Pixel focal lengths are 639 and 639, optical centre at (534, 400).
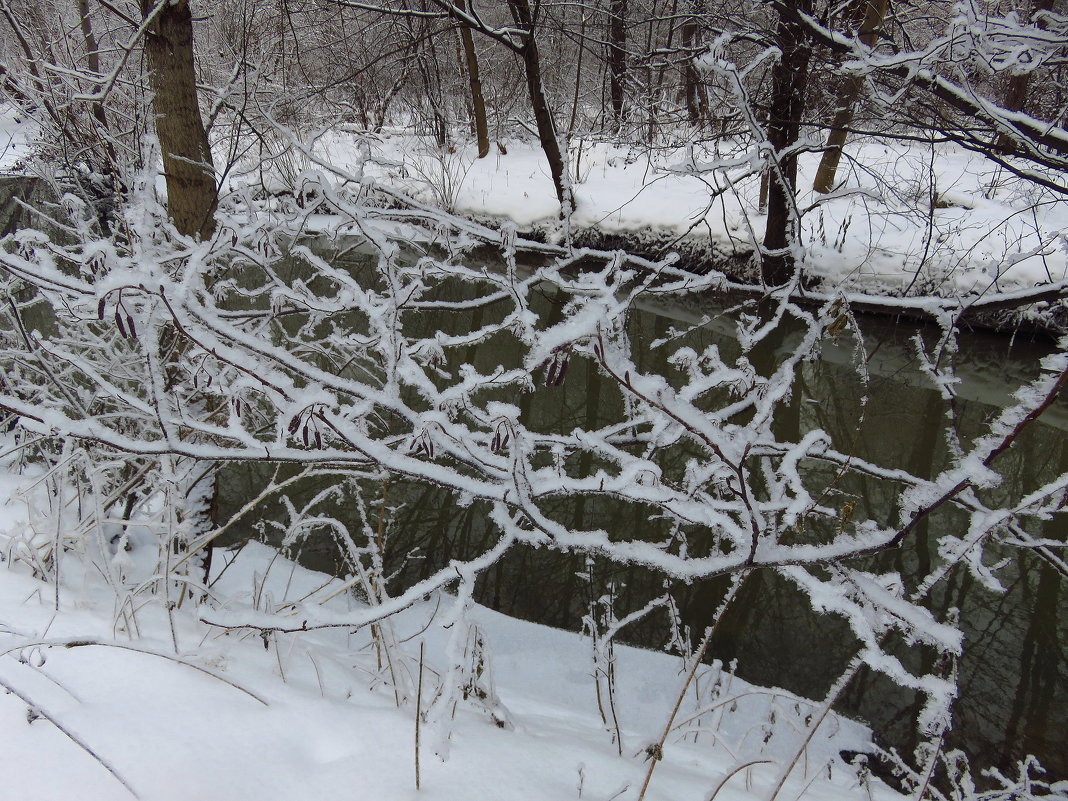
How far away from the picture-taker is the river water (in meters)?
3.13

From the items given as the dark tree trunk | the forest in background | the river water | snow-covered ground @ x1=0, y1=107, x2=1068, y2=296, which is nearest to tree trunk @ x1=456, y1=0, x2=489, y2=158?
snow-covered ground @ x1=0, y1=107, x2=1068, y2=296

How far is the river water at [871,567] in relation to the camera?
313cm

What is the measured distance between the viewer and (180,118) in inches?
104

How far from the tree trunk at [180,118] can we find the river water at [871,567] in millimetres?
1553

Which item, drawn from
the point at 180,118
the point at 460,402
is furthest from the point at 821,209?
the point at 460,402

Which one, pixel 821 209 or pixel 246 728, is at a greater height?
pixel 821 209

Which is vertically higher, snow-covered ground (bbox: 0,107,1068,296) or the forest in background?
snow-covered ground (bbox: 0,107,1068,296)

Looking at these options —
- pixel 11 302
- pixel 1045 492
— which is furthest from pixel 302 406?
pixel 11 302

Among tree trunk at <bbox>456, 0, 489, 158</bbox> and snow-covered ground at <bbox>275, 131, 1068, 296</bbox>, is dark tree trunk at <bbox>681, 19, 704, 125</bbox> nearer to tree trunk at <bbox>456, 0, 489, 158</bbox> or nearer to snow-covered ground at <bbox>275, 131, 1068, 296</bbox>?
snow-covered ground at <bbox>275, 131, 1068, 296</bbox>

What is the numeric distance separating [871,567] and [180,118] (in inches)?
171

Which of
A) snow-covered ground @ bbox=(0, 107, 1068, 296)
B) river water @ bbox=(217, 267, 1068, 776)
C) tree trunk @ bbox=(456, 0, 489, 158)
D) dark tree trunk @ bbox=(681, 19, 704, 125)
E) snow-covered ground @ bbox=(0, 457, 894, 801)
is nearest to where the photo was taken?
snow-covered ground @ bbox=(0, 457, 894, 801)

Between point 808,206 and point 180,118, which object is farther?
point 808,206

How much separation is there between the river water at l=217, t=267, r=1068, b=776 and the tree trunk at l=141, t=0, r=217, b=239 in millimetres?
1553

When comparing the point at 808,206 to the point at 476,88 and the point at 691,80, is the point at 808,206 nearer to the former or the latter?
the point at 691,80
